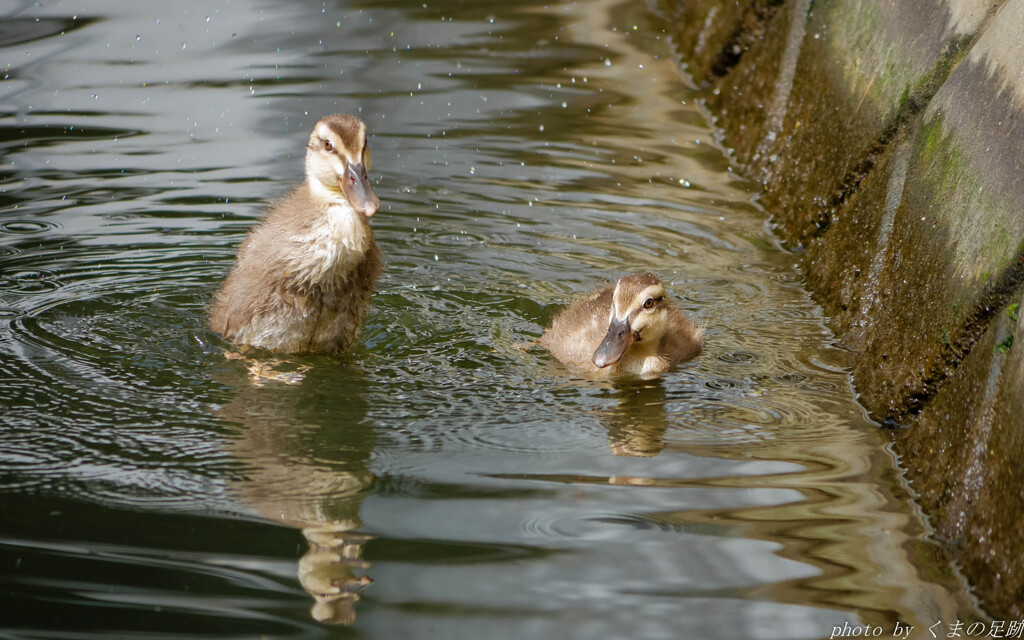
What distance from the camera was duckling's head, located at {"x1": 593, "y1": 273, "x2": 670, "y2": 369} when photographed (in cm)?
521

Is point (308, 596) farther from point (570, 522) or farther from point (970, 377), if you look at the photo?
point (970, 377)

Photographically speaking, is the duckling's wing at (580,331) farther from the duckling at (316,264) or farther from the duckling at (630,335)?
the duckling at (316,264)

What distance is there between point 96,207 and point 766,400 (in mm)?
4472

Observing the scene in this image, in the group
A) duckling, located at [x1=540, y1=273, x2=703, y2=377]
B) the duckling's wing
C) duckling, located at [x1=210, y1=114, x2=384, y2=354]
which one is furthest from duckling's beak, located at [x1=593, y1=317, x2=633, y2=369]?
duckling, located at [x1=210, y1=114, x2=384, y2=354]

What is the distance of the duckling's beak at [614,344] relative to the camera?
5.16 m

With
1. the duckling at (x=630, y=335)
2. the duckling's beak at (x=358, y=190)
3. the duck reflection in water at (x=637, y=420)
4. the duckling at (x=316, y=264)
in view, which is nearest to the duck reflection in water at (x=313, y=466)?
the duckling at (x=316, y=264)

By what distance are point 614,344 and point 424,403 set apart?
1.00 m

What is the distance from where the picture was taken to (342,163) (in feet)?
16.4

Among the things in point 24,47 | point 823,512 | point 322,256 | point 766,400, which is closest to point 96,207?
point 322,256

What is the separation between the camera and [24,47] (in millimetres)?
9695

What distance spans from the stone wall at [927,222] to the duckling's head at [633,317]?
934 mm

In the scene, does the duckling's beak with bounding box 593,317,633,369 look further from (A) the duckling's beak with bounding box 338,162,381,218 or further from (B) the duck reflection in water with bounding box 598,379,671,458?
(A) the duckling's beak with bounding box 338,162,381,218

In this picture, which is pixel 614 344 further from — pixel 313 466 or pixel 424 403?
pixel 313 466

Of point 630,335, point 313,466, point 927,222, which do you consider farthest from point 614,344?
point 313,466
